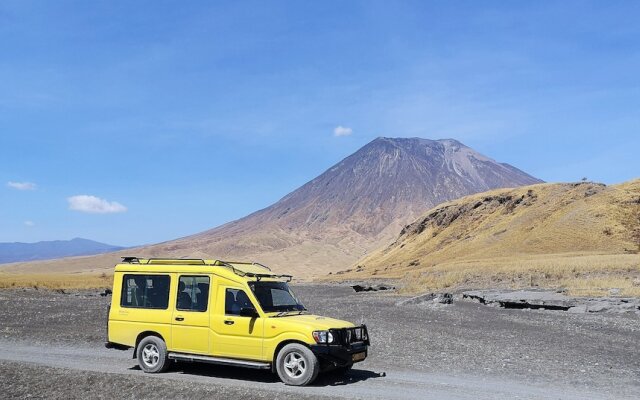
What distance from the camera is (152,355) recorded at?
38.5 feet

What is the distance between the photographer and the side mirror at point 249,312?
10867 millimetres

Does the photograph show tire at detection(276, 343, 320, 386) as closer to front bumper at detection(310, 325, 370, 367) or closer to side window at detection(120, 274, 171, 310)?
front bumper at detection(310, 325, 370, 367)

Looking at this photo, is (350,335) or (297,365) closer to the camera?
(297,365)

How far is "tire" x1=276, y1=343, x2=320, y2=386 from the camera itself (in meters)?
10.4

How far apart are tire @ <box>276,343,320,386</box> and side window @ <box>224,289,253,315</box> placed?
3.92ft

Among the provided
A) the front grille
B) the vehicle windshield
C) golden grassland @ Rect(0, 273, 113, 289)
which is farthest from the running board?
golden grassland @ Rect(0, 273, 113, 289)

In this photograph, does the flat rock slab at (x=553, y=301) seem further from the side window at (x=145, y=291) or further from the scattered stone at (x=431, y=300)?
the side window at (x=145, y=291)

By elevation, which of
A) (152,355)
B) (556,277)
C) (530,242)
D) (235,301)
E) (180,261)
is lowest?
(152,355)

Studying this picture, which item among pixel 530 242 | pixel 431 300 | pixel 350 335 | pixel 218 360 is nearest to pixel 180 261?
pixel 218 360

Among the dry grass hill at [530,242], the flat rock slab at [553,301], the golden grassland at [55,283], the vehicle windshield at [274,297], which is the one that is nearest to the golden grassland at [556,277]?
the dry grass hill at [530,242]

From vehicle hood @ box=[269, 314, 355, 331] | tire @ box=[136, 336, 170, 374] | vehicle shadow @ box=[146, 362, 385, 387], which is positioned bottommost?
vehicle shadow @ box=[146, 362, 385, 387]

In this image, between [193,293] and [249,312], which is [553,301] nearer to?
[249,312]

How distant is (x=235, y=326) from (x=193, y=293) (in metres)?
1.24

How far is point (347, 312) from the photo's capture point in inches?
1117
